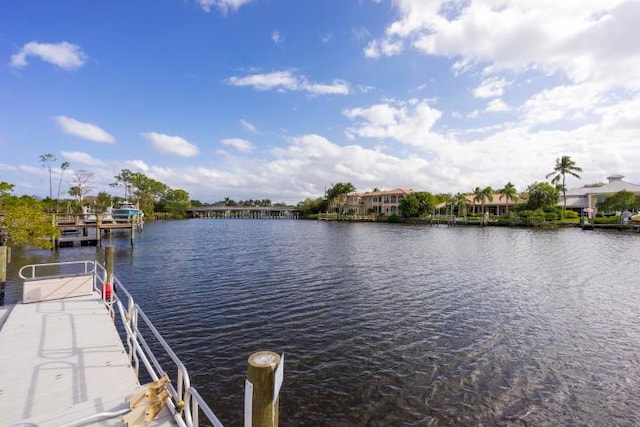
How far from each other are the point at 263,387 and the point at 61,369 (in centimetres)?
574

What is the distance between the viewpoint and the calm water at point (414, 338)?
7641mm

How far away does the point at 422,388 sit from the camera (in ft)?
27.3

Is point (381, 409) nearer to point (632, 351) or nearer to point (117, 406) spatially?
point (117, 406)

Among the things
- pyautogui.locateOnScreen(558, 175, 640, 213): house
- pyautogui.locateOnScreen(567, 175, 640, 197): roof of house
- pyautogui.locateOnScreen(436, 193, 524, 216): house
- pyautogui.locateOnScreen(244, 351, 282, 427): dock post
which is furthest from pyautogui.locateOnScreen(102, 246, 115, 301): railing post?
pyautogui.locateOnScreen(567, 175, 640, 197): roof of house

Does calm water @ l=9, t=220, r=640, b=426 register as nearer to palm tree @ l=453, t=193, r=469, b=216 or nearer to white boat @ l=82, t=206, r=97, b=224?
white boat @ l=82, t=206, r=97, b=224

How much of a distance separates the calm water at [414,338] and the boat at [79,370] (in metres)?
2.47

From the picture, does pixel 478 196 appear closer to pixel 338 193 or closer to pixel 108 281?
pixel 338 193

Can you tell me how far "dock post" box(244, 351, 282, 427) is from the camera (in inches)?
119

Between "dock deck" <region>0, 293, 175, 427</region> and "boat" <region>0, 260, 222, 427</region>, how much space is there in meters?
0.01

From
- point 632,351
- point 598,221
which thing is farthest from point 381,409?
point 598,221

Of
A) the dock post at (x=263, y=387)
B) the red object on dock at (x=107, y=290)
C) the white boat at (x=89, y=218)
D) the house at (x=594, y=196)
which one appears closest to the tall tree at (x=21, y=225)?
the red object on dock at (x=107, y=290)

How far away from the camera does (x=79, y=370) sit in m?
6.14

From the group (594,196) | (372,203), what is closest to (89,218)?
(372,203)

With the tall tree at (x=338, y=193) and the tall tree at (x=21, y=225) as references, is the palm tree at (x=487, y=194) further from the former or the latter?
the tall tree at (x=21, y=225)
